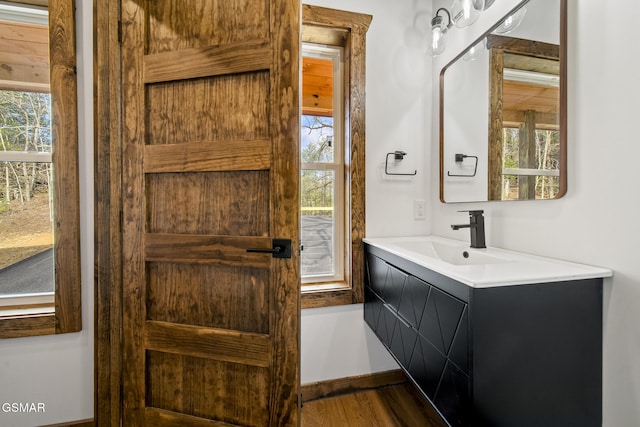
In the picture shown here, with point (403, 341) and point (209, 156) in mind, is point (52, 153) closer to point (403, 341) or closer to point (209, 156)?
point (209, 156)

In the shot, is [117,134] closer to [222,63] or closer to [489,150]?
[222,63]

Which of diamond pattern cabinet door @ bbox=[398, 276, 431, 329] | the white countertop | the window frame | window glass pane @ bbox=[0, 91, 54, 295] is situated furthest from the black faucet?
window glass pane @ bbox=[0, 91, 54, 295]

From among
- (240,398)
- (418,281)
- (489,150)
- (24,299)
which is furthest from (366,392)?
(24,299)

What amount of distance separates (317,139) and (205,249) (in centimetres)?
101

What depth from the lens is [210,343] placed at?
48.3 inches

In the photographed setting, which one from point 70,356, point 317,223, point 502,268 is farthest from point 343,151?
point 70,356

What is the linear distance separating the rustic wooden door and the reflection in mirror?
994mm

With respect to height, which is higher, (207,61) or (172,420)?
(207,61)

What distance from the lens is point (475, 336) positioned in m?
0.82

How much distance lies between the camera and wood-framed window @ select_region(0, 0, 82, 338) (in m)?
1.33

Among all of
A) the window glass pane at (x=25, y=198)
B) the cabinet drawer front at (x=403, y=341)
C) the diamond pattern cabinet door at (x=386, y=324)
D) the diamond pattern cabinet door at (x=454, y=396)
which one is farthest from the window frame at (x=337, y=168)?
the window glass pane at (x=25, y=198)

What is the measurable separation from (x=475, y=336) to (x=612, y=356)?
0.54 metres

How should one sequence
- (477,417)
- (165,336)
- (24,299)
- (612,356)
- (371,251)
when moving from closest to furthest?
(477,417) < (612,356) < (165,336) < (24,299) < (371,251)

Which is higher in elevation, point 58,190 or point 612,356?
point 58,190
